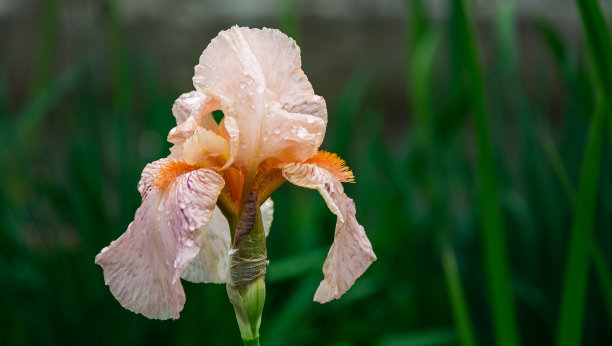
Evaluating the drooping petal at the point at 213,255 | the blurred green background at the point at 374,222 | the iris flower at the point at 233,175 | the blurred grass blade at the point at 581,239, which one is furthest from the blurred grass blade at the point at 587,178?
the drooping petal at the point at 213,255

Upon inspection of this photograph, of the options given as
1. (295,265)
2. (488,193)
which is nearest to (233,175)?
(488,193)

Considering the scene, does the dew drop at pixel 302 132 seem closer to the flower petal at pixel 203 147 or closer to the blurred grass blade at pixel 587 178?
the flower petal at pixel 203 147

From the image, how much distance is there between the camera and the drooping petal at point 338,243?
0.46 meters

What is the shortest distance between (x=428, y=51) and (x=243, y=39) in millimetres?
1160

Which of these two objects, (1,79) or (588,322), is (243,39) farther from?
(1,79)

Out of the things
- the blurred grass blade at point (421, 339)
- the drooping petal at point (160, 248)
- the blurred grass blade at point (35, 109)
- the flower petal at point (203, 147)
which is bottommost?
the blurred grass blade at point (421, 339)

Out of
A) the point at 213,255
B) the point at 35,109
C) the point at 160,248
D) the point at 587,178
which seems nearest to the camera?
the point at 160,248

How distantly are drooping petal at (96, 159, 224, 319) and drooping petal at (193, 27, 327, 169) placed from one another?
57 mm

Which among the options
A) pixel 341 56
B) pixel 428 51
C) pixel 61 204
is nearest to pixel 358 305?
pixel 428 51

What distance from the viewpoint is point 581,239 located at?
0.90 metres

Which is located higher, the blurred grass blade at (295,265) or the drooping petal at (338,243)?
the drooping petal at (338,243)

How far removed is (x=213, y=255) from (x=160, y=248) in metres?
0.12

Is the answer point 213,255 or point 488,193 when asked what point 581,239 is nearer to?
point 488,193

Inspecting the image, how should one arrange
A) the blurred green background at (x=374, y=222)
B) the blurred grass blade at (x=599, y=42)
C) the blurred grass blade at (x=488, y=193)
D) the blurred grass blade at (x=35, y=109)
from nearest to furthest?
1. the blurred grass blade at (x=599, y=42)
2. the blurred grass blade at (x=488, y=193)
3. the blurred green background at (x=374, y=222)
4. the blurred grass blade at (x=35, y=109)
